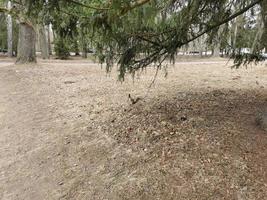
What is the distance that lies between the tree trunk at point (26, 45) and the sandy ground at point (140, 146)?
7336 millimetres

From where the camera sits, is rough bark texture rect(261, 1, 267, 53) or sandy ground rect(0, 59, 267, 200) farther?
rough bark texture rect(261, 1, 267, 53)

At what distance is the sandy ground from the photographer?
380 centimetres

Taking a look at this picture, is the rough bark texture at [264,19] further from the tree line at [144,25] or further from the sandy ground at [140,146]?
the sandy ground at [140,146]

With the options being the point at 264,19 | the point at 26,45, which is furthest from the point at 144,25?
the point at 26,45

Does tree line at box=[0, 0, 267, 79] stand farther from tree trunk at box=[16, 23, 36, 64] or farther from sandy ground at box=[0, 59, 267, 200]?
tree trunk at box=[16, 23, 36, 64]

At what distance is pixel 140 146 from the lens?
4645 millimetres

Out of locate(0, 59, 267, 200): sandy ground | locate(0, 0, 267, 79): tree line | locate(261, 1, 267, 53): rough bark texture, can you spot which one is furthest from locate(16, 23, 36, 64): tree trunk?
locate(261, 1, 267, 53): rough bark texture

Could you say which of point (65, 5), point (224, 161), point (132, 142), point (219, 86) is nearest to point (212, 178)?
point (224, 161)

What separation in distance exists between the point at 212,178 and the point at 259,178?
0.47 meters

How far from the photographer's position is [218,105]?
5.69 meters

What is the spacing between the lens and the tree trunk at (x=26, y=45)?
14438 millimetres

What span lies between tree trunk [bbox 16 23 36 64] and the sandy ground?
7336 mm

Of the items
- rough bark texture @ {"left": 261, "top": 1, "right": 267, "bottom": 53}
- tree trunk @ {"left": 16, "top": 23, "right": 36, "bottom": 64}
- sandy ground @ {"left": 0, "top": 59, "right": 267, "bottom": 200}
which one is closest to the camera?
sandy ground @ {"left": 0, "top": 59, "right": 267, "bottom": 200}

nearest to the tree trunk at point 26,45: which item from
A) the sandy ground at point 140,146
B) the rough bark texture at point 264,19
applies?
the sandy ground at point 140,146
